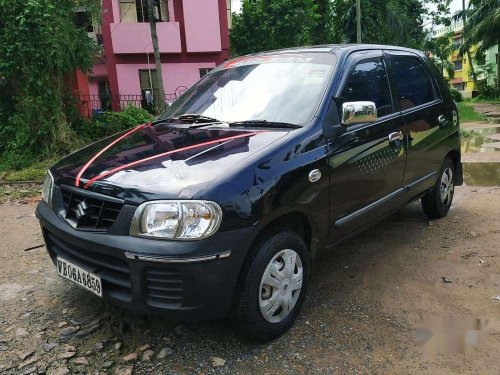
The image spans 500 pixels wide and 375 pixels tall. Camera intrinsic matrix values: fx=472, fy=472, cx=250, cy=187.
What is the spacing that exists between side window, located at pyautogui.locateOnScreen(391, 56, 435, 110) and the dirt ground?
54.3 inches

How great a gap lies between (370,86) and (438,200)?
183 cm

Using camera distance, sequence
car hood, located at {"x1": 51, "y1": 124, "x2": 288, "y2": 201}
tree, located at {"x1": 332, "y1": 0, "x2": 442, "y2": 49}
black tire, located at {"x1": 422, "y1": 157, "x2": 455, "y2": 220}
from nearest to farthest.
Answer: car hood, located at {"x1": 51, "y1": 124, "x2": 288, "y2": 201} < black tire, located at {"x1": 422, "y1": 157, "x2": 455, "y2": 220} < tree, located at {"x1": 332, "y1": 0, "x2": 442, "y2": 49}

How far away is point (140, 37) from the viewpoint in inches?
642

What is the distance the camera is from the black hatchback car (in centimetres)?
241

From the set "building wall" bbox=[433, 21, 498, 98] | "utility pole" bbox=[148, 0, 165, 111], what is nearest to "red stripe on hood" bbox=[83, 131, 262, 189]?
"utility pole" bbox=[148, 0, 165, 111]

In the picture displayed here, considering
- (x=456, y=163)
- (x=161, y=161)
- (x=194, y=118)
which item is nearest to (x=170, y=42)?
(x=456, y=163)

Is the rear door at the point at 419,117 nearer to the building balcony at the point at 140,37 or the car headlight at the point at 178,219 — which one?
the car headlight at the point at 178,219

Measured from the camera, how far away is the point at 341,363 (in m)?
2.66

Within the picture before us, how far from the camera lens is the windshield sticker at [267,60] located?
3.69 metres

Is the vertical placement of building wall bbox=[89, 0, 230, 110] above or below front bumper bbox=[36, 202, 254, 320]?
above

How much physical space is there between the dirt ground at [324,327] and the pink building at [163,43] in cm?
1327

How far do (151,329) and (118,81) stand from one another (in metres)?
15.0

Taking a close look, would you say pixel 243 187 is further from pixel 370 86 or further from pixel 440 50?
pixel 440 50

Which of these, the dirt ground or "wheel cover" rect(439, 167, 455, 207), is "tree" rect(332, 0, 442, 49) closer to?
"wheel cover" rect(439, 167, 455, 207)
